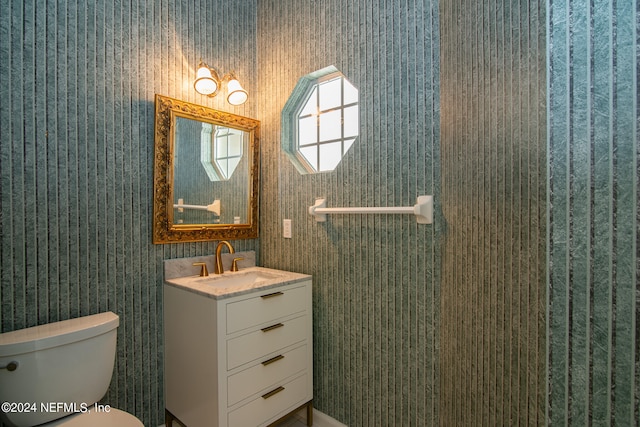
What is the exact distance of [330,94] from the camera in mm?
1893

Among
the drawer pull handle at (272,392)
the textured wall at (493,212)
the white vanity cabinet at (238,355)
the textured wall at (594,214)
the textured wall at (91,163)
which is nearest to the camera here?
the textured wall at (594,214)

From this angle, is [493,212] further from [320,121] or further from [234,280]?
[234,280]

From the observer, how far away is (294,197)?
77.7 inches

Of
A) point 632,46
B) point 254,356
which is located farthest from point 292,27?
point 254,356

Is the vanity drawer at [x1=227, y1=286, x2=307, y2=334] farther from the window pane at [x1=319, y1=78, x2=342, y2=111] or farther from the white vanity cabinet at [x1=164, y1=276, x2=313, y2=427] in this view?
the window pane at [x1=319, y1=78, x2=342, y2=111]

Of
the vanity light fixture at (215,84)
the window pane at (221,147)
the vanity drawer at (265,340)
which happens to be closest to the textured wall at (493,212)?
the vanity drawer at (265,340)

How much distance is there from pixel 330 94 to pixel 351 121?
0.25m

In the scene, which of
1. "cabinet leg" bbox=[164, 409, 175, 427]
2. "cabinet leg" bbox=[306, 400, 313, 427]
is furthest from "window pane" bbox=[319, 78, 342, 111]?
"cabinet leg" bbox=[164, 409, 175, 427]

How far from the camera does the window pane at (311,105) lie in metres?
1.98

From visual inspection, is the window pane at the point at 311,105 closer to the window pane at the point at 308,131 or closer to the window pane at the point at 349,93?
the window pane at the point at 308,131

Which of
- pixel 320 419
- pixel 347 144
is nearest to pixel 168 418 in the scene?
pixel 320 419

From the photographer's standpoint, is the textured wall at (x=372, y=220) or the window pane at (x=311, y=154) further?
the window pane at (x=311, y=154)

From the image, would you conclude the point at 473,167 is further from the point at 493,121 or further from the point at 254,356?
the point at 254,356

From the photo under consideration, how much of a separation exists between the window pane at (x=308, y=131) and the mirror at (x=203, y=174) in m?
0.31
